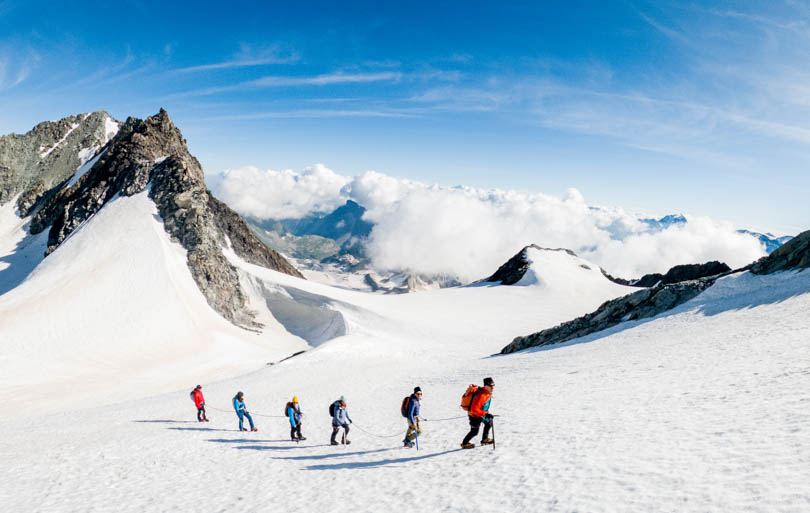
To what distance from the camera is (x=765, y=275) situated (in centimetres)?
3009

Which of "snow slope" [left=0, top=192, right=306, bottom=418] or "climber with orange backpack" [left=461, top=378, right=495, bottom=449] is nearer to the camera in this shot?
"climber with orange backpack" [left=461, top=378, right=495, bottom=449]

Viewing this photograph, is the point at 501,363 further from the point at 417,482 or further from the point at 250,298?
the point at 250,298

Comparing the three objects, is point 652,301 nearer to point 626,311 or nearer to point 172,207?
point 626,311

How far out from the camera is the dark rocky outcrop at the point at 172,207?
5928 centimetres

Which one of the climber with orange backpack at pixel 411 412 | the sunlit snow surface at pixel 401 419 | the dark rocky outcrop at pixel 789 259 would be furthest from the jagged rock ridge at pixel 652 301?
the climber with orange backpack at pixel 411 412

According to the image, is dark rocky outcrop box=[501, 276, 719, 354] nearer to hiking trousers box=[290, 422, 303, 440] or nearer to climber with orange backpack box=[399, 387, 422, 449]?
climber with orange backpack box=[399, 387, 422, 449]

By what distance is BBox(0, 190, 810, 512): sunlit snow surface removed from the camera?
8.43 metres

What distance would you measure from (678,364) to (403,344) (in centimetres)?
3040

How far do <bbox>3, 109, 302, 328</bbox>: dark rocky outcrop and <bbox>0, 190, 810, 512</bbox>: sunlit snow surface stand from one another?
1309cm

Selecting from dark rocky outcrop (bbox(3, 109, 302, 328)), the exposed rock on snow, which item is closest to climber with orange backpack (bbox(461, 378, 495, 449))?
dark rocky outcrop (bbox(3, 109, 302, 328))

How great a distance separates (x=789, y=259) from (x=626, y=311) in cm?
1192

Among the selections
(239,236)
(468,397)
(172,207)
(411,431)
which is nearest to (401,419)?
(411,431)

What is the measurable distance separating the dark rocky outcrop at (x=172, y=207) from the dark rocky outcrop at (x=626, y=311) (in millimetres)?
41006

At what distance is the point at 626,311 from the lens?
111ft
